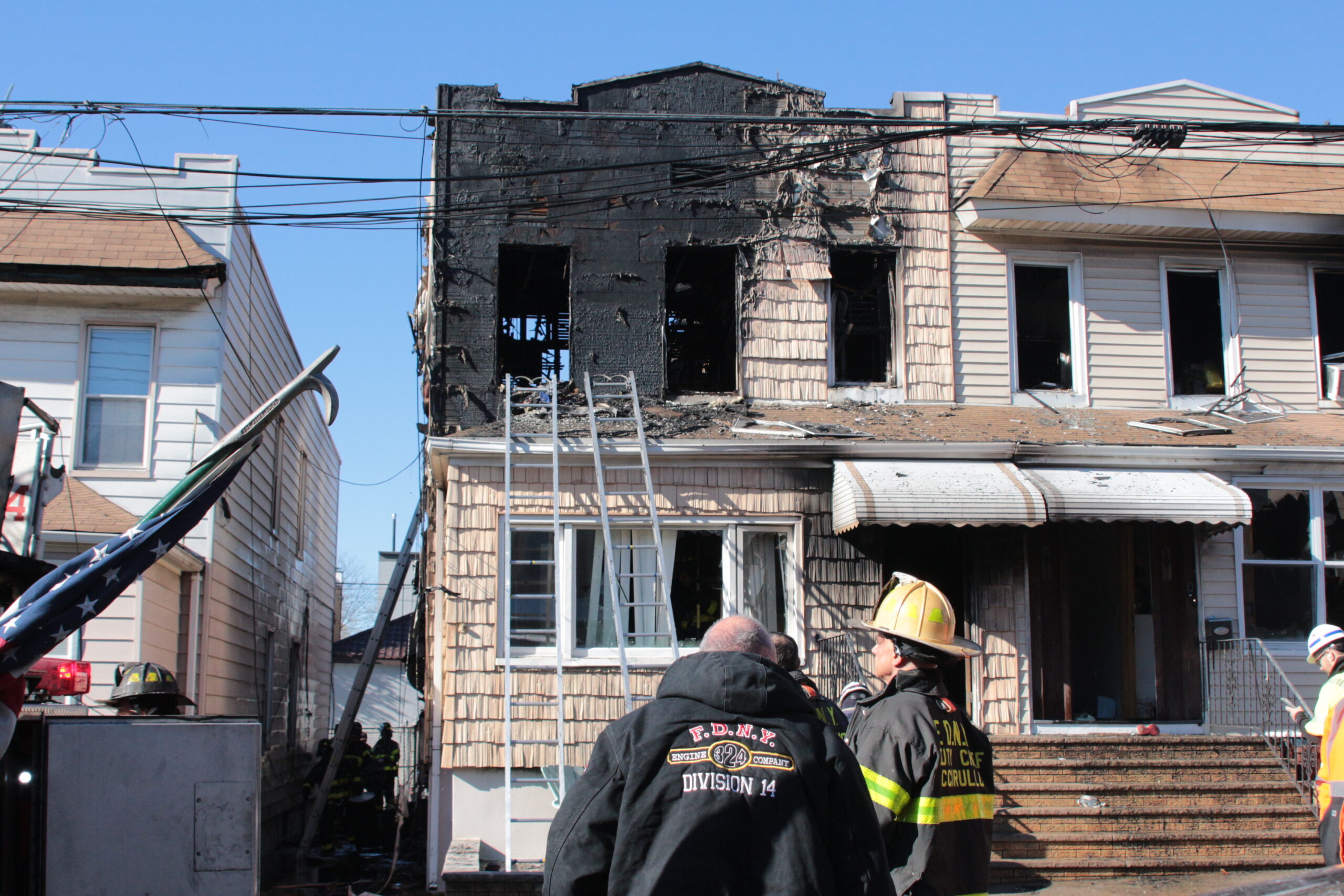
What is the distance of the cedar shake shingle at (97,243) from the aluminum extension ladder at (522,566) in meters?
3.67

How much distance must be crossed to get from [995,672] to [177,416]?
8.28 meters

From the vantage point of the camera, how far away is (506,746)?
9500 millimetres

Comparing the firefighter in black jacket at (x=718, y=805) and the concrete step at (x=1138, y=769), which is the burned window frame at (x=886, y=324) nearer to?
the concrete step at (x=1138, y=769)

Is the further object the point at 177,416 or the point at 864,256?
the point at 864,256

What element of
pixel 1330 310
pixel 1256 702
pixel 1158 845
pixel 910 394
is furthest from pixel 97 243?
pixel 1330 310

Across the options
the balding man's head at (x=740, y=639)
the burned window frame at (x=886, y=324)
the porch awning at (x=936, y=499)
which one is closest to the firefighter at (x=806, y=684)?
the balding man's head at (x=740, y=639)

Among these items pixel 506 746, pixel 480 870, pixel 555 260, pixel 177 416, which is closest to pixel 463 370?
pixel 555 260

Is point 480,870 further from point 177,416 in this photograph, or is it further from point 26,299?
point 26,299

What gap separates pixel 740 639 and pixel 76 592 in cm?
292

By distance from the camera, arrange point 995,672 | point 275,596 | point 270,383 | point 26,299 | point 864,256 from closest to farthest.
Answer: point 995,672 → point 26,299 → point 864,256 → point 270,383 → point 275,596

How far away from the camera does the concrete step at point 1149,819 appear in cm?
971

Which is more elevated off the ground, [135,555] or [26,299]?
[26,299]

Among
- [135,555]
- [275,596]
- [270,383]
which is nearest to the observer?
[135,555]

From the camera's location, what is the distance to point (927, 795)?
3.94 metres
